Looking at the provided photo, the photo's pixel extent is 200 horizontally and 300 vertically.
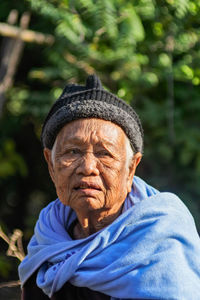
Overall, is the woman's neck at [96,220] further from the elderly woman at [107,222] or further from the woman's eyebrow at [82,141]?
the woman's eyebrow at [82,141]

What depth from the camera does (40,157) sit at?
246 inches

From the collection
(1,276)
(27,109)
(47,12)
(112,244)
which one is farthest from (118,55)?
(1,276)

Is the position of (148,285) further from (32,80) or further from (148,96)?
(32,80)

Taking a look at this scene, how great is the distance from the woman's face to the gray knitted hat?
32 millimetres

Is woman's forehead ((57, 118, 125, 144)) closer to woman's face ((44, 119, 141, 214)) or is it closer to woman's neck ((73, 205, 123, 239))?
woman's face ((44, 119, 141, 214))

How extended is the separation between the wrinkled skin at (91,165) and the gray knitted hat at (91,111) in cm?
3

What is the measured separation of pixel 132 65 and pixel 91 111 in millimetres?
2222

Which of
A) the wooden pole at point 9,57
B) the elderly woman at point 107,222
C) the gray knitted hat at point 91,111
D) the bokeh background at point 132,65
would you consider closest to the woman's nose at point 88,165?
the elderly woman at point 107,222

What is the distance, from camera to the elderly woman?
1.83 metres

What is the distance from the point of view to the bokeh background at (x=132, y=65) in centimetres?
383

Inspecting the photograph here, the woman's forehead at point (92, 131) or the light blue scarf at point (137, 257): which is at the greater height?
the woman's forehead at point (92, 131)

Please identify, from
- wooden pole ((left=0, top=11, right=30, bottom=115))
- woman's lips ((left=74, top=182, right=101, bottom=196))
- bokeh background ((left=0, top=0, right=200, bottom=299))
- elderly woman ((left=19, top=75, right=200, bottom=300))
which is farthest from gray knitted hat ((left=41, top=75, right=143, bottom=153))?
wooden pole ((left=0, top=11, right=30, bottom=115))

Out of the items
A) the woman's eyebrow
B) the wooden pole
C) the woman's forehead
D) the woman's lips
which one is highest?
the woman's forehead

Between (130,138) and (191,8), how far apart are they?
2.01 metres
